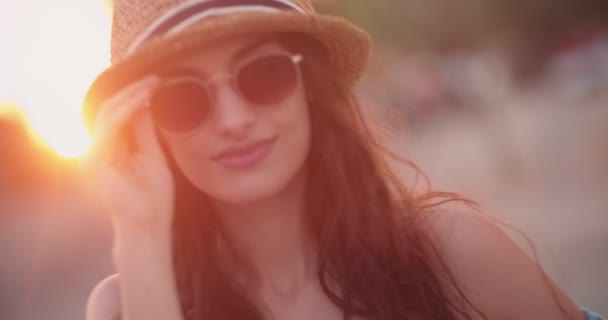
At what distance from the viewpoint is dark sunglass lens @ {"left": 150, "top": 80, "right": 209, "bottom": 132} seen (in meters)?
2.38


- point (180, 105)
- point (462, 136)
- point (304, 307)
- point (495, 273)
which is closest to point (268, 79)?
point (180, 105)

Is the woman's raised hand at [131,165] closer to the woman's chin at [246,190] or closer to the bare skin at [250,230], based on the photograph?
the bare skin at [250,230]

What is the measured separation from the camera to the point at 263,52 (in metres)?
2.46

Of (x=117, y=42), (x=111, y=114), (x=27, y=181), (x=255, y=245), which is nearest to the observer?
(x=111, y=114)

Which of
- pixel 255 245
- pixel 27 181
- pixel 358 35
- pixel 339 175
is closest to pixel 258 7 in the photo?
pixel 358 35

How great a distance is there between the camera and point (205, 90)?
93.9 inches

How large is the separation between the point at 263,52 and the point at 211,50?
0.16 metres

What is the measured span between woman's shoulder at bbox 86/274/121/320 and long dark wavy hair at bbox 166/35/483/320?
208 millimetres

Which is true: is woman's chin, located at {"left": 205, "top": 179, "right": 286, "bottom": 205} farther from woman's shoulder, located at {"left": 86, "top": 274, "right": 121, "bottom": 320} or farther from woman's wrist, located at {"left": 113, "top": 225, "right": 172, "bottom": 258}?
woman's shoulder, located at {"left": 86, "top": 274, "right": 121, "bottom": 320}

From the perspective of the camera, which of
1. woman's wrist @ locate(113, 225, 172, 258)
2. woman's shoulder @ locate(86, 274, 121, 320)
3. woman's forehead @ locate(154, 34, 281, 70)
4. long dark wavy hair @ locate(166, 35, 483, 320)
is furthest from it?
woman's shoulder @ locate(86, 274, 121, 320)

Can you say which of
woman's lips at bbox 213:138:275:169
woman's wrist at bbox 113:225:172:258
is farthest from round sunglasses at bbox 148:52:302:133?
woman's wrist at bbox 113:225:172:258

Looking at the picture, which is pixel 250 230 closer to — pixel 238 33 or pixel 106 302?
pixel 106 302

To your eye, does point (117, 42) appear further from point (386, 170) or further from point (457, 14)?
point (457, 14)

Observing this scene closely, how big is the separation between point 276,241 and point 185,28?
2.54 feet
